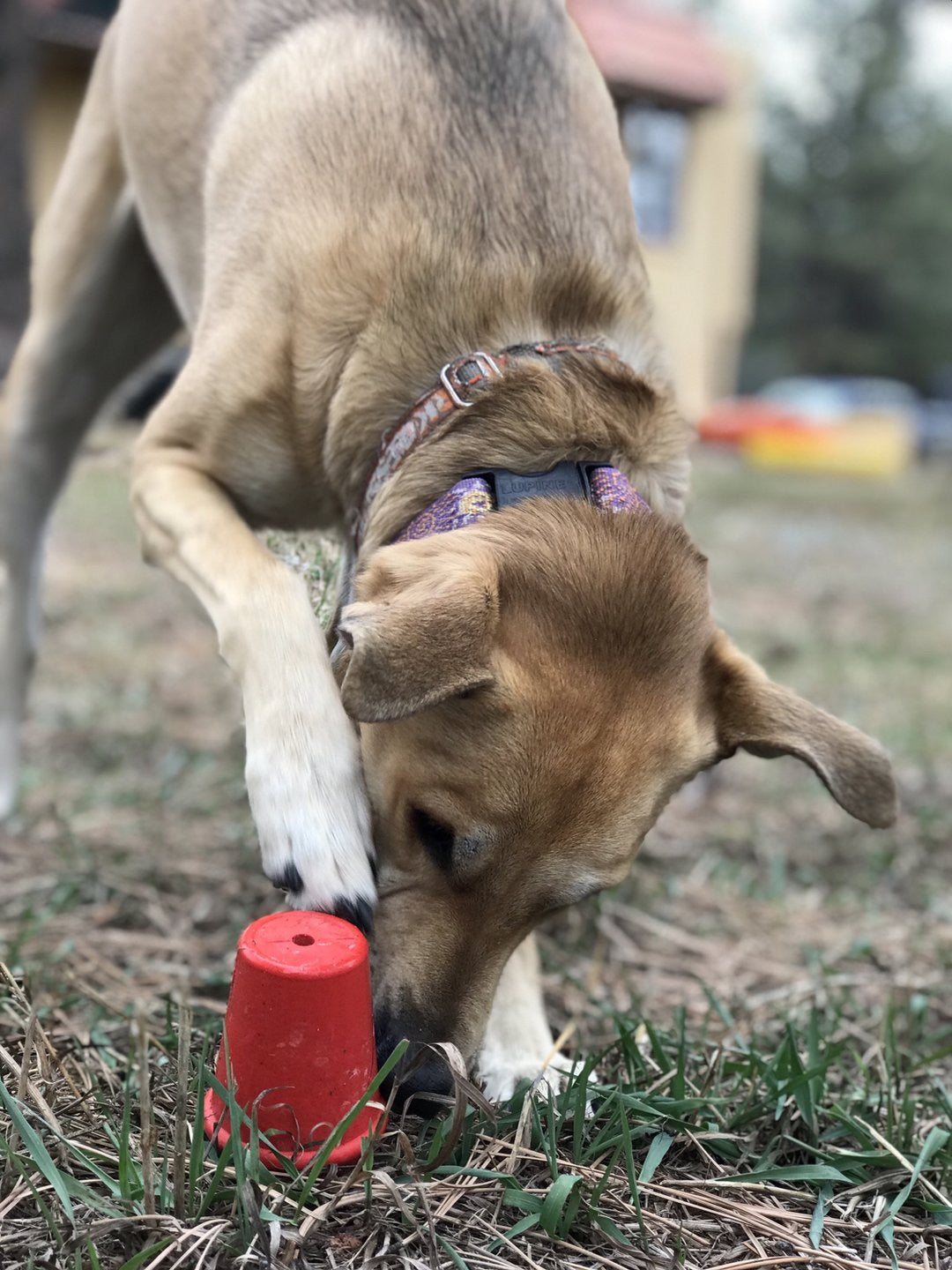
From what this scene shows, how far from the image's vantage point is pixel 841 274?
149ft

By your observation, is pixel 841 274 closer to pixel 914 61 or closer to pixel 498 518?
pixel 914 61

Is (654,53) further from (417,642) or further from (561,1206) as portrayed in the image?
A: (561,1206)

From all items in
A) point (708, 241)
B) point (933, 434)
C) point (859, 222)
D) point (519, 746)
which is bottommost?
point (933, 434)

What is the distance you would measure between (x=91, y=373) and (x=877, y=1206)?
3528 mm

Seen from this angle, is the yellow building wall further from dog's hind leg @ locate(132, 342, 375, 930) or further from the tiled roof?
dog's hind leg @ locate(132, 342, 375, 930)

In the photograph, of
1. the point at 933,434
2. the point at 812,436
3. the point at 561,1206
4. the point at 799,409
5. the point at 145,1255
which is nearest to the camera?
the point at 145,1255

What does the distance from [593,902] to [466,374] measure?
5.11ft

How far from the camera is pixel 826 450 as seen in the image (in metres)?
22.0

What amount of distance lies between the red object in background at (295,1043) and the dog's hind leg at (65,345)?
244cm

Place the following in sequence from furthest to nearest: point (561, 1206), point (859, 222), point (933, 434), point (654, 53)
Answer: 1. point (859, 222)
2. point (933, 434)
3. point (654, 53)
4. point (561, 1206)

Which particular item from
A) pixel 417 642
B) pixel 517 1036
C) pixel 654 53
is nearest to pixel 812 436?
pixel 654 53

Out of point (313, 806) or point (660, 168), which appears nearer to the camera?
point (313, 806)

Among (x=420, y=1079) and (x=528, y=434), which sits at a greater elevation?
(x=528, y=434)

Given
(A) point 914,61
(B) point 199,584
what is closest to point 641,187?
(B) point 199,584
